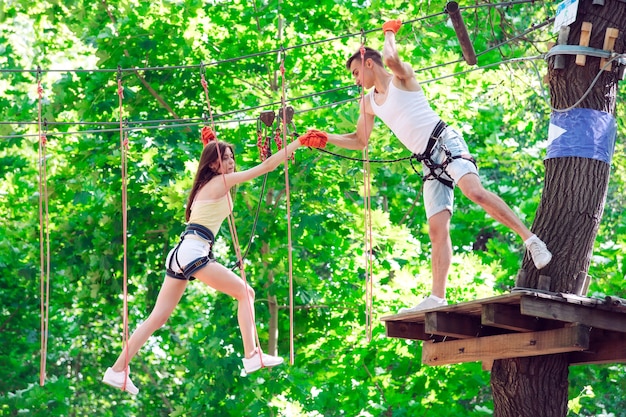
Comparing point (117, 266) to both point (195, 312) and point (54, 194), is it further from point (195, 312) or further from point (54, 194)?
point (195, 312)

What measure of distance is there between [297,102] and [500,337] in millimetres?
6560

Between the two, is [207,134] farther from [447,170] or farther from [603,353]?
[603,353]

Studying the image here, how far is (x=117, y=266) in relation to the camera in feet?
41.7

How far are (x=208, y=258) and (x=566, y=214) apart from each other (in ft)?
7.24

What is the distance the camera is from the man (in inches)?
255

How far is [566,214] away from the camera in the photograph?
6941 millimetres

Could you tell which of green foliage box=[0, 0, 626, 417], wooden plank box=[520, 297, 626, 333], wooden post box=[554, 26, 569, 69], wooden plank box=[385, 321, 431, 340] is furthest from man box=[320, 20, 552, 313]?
green foliage box=[0, 0, 626, 417]

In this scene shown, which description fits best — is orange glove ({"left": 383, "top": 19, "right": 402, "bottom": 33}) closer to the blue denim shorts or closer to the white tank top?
the white tank top

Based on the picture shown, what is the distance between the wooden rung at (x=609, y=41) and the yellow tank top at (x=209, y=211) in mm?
2462

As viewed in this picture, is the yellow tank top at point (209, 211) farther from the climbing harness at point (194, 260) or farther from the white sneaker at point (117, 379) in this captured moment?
the white sneaker at point (117, 379)

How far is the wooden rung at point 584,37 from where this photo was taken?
22.8 feet

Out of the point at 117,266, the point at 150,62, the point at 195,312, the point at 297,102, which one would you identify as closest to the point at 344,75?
the point at 297,102

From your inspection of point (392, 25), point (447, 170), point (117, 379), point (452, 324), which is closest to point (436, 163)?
point (447, 170)

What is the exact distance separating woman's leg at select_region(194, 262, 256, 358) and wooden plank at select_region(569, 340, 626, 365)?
2.01m
